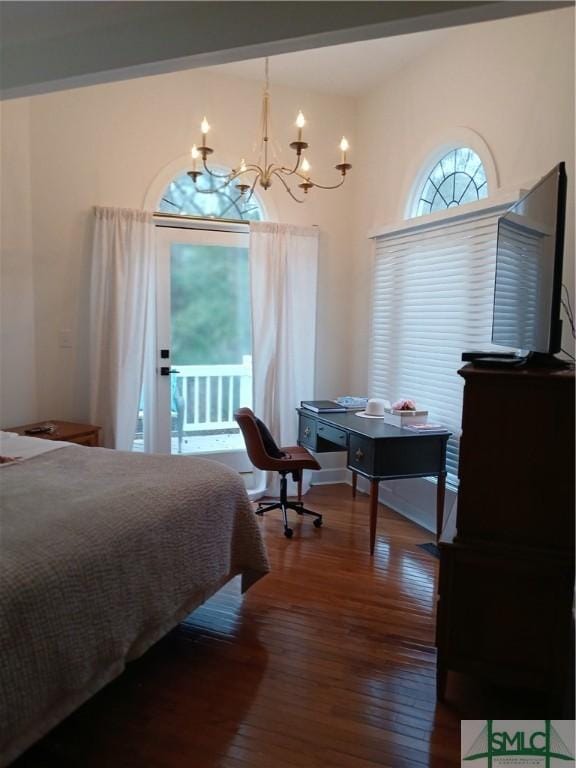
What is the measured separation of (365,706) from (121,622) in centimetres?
97

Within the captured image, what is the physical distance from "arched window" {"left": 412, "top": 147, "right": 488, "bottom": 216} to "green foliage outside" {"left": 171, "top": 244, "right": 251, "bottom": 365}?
150 cm

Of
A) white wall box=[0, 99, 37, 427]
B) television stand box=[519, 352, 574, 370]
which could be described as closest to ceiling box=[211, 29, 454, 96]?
white wall box=[0, 99, 37, 427]

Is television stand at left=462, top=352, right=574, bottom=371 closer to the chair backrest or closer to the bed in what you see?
the bed

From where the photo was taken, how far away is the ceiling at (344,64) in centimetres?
375

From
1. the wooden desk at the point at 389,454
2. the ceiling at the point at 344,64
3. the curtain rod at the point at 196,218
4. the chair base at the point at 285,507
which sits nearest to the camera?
the wooden desk at the point at 389,454

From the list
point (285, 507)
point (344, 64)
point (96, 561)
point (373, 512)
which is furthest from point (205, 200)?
point (96, 561)

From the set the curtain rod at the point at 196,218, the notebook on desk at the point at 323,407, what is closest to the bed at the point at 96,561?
the notebook on desk at the point at 323,407

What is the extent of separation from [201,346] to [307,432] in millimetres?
1147

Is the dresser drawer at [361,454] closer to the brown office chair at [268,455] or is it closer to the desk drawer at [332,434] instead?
the desk drawer at [332,434]

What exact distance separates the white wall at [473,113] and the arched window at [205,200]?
1026 mm

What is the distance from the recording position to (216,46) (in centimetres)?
201

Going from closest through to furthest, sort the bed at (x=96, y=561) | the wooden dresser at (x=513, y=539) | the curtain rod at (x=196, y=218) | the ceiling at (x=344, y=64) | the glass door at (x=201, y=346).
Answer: the bed at (x=96, y=561) < the wooden dresser at (x=513, y=539) < the ceiling at (x=344, y=64) < the curtain rod at (x=196, y=218) < the glass door at (x=201, y=346)

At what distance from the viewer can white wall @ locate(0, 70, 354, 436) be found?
392cm

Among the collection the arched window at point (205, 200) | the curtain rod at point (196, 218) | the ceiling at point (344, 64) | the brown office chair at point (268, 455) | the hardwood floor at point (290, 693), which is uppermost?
the ceiling at point (344, 64)
